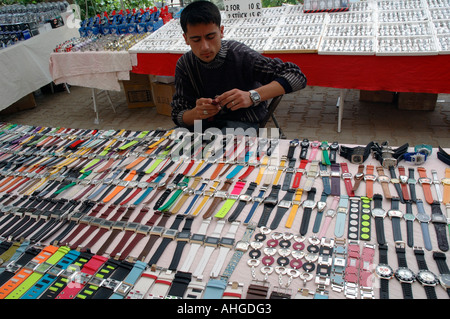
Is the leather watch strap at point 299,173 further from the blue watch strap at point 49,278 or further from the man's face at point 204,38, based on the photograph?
the blue watch strap at point 49,278

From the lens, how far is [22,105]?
6816 mm

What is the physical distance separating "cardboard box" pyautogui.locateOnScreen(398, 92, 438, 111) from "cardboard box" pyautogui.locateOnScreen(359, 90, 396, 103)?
0.25m

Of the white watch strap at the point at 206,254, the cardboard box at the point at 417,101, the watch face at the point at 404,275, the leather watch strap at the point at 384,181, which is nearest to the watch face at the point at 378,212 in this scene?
the leather watch strap at the point at 384,181

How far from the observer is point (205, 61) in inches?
102

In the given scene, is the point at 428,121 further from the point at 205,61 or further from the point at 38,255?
the point at 38,255

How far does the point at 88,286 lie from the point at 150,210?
1.79 feet

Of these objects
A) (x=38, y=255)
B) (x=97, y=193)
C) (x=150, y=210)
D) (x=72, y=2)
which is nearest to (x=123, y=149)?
(x=97, y=193)

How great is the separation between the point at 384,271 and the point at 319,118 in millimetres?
3879

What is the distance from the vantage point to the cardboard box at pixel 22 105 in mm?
6738

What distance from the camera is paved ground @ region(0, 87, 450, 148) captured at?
4.38 metres

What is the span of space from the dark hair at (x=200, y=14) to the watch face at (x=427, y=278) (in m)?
1.77

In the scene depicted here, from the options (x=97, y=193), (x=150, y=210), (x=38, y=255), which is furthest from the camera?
(x=97, y=193)

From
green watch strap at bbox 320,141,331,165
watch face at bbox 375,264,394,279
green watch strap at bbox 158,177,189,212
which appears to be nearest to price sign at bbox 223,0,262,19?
green watch strap at bbox 320,141,331,165

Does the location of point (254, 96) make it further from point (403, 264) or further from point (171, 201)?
point (403, 264)
